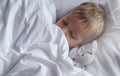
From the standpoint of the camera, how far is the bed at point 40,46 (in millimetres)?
884

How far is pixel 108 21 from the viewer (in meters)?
1.15

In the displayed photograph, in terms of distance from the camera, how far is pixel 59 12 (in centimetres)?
122

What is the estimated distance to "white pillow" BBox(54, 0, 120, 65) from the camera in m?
1.03

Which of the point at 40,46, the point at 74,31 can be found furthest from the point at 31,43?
the point at 74,31

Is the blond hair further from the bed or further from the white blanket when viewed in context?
the white blanket

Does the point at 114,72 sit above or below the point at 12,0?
below

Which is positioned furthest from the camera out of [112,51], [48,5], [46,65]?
[48,5]

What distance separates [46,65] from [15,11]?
298mm

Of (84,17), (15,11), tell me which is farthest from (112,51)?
(15,11)

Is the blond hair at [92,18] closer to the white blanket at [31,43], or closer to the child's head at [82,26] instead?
the child's head at [82,26]

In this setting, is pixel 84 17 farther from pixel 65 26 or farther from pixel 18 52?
pixel 18 52

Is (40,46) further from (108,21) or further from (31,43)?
(108,21)

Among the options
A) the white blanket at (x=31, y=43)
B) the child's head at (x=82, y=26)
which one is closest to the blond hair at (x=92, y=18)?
the child's head at (x=82, y=26)

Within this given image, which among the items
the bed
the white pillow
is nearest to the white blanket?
the bed
